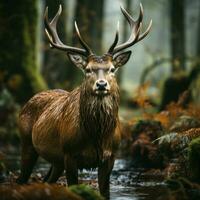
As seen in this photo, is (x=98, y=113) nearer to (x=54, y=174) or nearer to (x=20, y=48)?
(x=54, y=174)

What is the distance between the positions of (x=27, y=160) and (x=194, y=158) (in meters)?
3.11

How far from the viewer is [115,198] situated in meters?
9.31

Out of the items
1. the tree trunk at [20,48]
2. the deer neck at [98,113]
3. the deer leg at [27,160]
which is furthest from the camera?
the tree trunk at [20,48]

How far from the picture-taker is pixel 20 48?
63.1 feet

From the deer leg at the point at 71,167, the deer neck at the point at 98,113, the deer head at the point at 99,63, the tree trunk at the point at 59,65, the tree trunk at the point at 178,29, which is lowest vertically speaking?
the deer leg at the point at 71,167

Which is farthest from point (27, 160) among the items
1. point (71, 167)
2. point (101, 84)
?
point (101, 84)

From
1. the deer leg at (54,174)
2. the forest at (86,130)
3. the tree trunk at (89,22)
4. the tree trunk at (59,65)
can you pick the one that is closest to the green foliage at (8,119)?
the forest at (86,130)

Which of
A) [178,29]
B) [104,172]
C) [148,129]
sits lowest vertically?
[104,172]

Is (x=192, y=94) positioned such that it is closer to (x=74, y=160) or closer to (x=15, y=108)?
(x=15, y=108)

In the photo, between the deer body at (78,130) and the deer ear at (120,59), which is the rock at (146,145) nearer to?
the deer body at (78,130)

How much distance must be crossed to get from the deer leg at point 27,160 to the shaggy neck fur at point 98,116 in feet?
7.23

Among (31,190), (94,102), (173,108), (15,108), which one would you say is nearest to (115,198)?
(94,102)

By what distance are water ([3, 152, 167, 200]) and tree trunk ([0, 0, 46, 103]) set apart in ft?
14.5

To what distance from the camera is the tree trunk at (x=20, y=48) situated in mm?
18672
